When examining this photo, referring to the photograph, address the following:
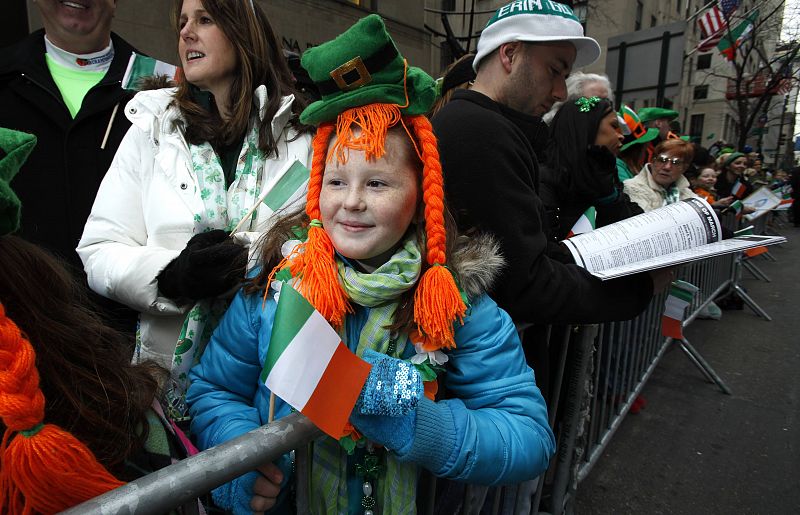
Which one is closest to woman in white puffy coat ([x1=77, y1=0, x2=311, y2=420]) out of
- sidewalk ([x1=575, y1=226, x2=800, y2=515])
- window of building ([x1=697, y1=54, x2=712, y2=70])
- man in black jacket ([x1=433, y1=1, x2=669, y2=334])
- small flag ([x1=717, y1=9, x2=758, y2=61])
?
man in black jacket ([x1=433, y1=1, x2=669, y2=334])

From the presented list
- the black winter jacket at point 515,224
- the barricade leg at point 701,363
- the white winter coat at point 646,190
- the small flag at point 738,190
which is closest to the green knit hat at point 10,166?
the black winter jacket at point 515,224

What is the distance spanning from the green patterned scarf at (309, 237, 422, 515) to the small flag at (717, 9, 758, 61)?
52.7 feet

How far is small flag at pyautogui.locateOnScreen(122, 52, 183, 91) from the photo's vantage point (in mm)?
1910

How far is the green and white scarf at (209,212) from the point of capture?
145 cm

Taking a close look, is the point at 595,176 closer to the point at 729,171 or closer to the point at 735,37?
the point at 729,171

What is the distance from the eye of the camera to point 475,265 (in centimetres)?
132

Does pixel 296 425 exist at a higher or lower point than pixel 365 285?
lower

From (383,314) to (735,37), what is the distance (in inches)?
644

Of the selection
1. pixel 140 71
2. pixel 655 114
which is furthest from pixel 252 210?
pixel 655 114

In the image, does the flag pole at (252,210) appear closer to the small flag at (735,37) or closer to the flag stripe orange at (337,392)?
the flag stripe orange at (337,392)

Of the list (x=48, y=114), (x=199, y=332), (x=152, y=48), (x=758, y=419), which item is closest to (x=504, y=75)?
(x=199, y=332)

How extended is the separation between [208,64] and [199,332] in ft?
2.98

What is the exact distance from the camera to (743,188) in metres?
8.61

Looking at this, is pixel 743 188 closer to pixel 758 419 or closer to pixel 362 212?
pixel 758 419
